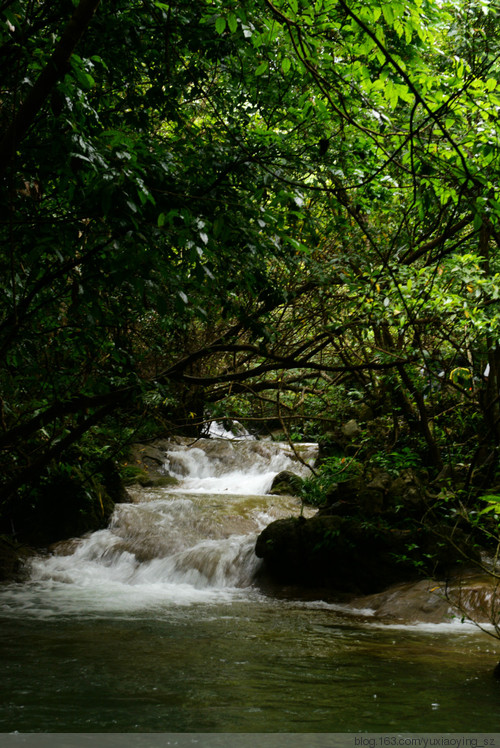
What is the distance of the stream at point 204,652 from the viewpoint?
315 centimetres

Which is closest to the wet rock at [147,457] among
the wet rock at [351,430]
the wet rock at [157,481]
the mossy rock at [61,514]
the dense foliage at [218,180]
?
the wet rock at [157,481]

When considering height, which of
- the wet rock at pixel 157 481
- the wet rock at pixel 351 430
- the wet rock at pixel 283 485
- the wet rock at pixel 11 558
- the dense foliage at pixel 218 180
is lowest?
the wet rock at pixel 11 558

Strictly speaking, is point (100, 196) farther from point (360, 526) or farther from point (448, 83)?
point (360, 526)

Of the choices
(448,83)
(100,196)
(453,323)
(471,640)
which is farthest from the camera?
(453,323)

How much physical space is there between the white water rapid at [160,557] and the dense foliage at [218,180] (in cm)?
183

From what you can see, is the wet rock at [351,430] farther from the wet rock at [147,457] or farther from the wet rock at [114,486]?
the wet rock at [147,457]

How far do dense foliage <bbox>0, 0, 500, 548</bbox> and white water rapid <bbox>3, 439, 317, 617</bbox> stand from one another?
6.02ft

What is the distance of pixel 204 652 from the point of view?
15.7 ft

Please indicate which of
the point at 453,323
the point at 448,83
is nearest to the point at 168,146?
the point at 448,83

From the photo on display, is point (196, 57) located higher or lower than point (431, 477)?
higher

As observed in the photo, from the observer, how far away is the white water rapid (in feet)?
25.1

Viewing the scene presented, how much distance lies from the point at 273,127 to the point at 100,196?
319cm

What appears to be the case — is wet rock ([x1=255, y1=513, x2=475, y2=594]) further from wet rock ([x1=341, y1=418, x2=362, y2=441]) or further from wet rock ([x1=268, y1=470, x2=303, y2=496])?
wet rock ([x1=268, y1=470, x2=303, y2=496])

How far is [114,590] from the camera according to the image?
825 cm
